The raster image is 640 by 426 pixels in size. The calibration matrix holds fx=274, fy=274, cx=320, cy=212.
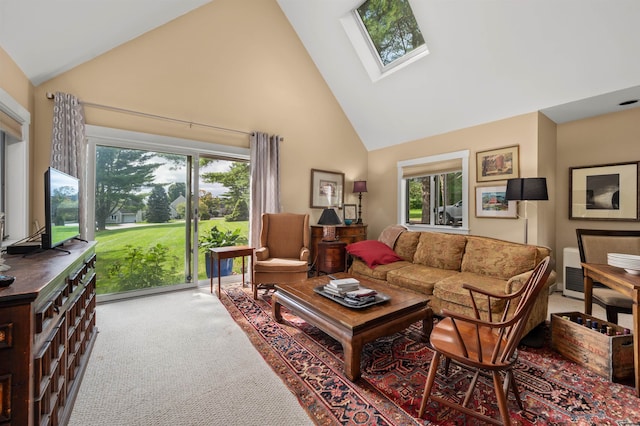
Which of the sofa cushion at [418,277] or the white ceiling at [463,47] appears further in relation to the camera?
the sofa cushion at [418,277]

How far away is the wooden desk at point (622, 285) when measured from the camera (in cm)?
172

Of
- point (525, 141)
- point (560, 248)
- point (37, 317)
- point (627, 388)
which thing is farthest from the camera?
point (560, 248)

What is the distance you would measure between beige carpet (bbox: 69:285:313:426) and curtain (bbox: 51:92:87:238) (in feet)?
4.82

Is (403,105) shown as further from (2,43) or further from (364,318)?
(2,43)

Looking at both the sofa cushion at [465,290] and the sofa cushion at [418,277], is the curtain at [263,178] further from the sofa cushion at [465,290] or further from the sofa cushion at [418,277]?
the sofa cushion at [465,290]

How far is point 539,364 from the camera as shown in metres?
2.02

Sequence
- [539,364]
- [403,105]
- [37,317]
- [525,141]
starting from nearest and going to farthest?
1. [37,317]
2. [539,364]
3. [525,141]
4. [403,105]

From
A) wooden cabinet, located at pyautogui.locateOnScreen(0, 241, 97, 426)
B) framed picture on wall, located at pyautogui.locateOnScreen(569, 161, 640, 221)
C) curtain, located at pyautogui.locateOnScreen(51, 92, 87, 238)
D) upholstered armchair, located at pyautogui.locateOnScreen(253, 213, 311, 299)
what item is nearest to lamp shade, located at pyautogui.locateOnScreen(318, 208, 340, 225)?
upholstered armchair, located at pyautogui.locateOnScreen(253, 213, 311, 299)

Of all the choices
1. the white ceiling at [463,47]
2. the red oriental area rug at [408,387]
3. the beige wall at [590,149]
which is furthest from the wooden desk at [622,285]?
the white ceiling at [463,47]

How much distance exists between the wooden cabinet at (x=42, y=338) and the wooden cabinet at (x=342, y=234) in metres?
3.09

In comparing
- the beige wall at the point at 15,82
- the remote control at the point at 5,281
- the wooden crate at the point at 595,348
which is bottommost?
the wooden crate at the point at 595,348

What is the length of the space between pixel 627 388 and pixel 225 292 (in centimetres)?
379

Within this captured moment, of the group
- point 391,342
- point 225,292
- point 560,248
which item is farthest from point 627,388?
point 225,292

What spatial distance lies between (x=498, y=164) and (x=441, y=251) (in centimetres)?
155
